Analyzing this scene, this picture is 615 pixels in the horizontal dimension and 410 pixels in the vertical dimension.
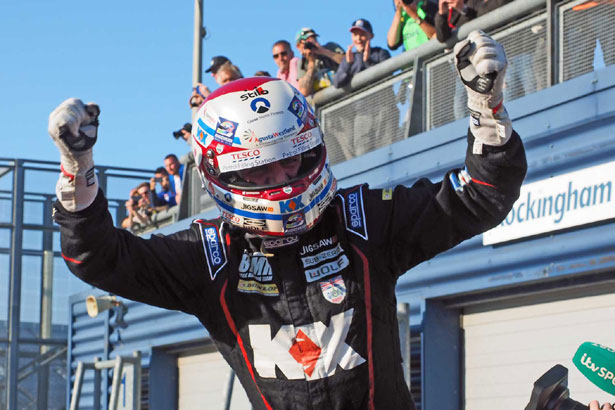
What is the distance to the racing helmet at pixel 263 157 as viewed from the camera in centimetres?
372

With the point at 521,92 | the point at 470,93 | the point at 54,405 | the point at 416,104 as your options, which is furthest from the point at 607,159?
the point at 54,405

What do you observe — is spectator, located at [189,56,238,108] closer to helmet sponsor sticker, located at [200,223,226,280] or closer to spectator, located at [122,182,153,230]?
spectator, located at [122,182,153,230]

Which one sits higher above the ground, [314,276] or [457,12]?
[457,12]

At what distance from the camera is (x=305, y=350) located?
12.0ft

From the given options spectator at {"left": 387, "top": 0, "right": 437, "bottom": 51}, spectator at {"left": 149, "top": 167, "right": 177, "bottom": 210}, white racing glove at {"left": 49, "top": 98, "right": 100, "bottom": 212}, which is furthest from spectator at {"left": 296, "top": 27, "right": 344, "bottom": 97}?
white racing glove at {"left": 49, "top": 98, "right": 100, "bottom": 212}

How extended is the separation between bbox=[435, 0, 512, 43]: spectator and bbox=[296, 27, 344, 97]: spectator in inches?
68.3

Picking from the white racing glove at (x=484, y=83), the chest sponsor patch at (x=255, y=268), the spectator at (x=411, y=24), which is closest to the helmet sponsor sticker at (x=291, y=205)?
the chest sponsor patch at (x=255, y=268)

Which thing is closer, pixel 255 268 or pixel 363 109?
pixel 255 268

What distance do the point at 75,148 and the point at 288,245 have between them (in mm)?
832

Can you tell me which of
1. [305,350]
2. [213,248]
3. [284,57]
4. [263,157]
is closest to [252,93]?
[263,157]

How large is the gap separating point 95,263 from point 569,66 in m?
4.37

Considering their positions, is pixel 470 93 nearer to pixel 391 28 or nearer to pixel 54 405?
pixel 391 28

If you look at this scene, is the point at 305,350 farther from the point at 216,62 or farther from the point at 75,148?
the point at 216,62

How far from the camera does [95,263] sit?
11.9 feet
